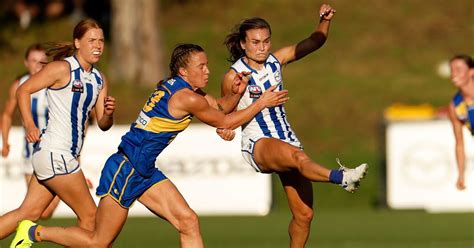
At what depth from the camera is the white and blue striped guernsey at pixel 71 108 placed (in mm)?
10445

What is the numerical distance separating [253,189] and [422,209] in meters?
2.59

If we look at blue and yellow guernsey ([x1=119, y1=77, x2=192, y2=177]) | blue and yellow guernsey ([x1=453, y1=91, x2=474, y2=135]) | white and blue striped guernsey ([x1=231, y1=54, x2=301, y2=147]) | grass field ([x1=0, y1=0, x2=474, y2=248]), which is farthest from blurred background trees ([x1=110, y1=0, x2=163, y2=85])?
blue and yellow guernsey ([x1=119, y1=77, x2=192, y2=177])

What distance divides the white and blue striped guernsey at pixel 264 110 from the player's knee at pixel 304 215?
1.98ft

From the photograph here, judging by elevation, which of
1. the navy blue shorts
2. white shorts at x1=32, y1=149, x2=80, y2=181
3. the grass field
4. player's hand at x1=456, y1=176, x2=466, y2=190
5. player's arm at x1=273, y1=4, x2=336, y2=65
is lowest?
the navy blue shorts

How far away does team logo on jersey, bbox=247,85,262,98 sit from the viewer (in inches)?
429

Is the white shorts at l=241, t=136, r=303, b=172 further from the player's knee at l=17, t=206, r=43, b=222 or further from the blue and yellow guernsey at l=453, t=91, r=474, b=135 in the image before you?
the blue and yellow guernsey at l=453, t=91, r=474, b=135

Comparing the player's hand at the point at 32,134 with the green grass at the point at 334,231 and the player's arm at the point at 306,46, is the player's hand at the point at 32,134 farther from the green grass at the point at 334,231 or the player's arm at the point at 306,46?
the green grass at the point at 334,231

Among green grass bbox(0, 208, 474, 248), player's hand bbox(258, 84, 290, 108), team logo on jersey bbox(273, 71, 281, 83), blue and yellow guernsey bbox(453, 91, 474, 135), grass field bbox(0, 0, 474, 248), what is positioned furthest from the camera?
grass field bbox(0, 0, 474, 248)

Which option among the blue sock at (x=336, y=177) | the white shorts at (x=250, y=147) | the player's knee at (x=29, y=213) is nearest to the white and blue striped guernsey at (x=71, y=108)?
the player's knee at (x=29, y=213)

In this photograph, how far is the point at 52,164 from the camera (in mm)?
10531

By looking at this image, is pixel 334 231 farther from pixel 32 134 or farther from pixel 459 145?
pixel 32 134

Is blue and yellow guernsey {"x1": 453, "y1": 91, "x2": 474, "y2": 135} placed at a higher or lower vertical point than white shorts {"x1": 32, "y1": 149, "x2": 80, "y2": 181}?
higher

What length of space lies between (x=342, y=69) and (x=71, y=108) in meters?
21.6

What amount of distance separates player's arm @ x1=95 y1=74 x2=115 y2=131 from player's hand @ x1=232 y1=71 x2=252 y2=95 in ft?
3.42
